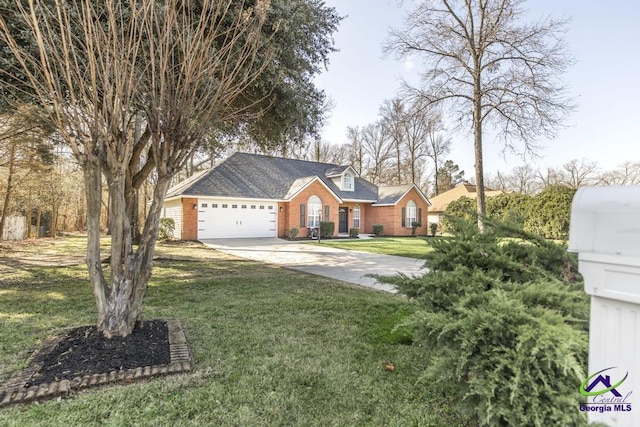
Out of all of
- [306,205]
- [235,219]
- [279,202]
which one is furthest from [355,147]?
[235,219]

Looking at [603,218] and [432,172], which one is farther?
[432,172]

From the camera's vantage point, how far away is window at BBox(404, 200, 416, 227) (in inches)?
→ 968

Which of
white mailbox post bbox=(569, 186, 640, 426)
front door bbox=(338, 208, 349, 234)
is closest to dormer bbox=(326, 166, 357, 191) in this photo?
front door bbox=(338, 208, 349, 234)

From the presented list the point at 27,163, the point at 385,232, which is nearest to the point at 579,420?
the point at 27,163

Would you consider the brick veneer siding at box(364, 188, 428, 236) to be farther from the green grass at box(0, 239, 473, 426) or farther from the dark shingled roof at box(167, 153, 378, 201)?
the green grass at box(0, 239, 473, 426)

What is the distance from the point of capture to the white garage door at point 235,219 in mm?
17625

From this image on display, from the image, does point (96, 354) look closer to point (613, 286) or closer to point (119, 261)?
point (119, 261)

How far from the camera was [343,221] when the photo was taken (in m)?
23.7

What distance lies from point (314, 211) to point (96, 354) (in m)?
17.5

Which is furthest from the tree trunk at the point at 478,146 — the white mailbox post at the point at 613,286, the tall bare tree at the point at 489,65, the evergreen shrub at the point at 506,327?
the white mailbox post at the point at 613,286

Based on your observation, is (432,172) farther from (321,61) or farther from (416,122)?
(321,61)

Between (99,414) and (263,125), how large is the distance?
6.42 m

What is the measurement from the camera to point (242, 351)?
3.62 meters

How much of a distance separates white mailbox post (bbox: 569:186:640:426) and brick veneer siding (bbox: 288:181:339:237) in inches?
734
